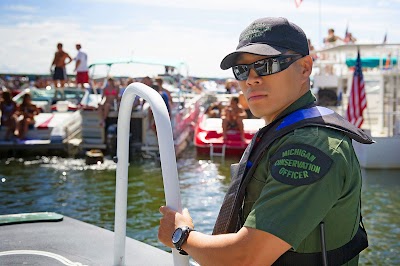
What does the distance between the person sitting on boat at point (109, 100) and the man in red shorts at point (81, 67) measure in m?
3.54

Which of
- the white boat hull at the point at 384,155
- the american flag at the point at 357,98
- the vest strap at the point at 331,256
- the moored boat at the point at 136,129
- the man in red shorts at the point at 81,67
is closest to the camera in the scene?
the vest strap at the point at 331,256

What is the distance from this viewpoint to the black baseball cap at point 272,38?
A: 69.1 inches

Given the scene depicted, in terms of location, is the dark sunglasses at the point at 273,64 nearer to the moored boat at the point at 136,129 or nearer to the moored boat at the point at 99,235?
the moored boat at the point at 99,235

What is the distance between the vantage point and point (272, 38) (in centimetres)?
177

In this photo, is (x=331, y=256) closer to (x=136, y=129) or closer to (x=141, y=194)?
(x=141, y=194)

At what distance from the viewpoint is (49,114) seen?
1723cm

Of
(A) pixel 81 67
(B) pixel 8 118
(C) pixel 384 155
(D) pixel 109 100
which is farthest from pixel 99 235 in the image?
(A) pixel 81 67

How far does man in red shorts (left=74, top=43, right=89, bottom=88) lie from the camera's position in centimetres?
1841

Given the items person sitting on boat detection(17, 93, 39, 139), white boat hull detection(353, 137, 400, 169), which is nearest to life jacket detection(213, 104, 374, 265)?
white boat hull detection(353, 137, 400, 169)

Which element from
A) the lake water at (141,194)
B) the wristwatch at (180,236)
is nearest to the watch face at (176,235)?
the wristwatch at (180,236)

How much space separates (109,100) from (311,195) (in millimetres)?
13825

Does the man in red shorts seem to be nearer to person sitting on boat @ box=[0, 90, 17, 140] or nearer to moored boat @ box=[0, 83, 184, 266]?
person sitting on boat @ box=[0, 90, 17, 140]

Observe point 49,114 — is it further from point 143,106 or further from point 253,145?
point 253,145

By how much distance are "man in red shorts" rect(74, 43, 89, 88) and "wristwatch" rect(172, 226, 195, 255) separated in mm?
17118
